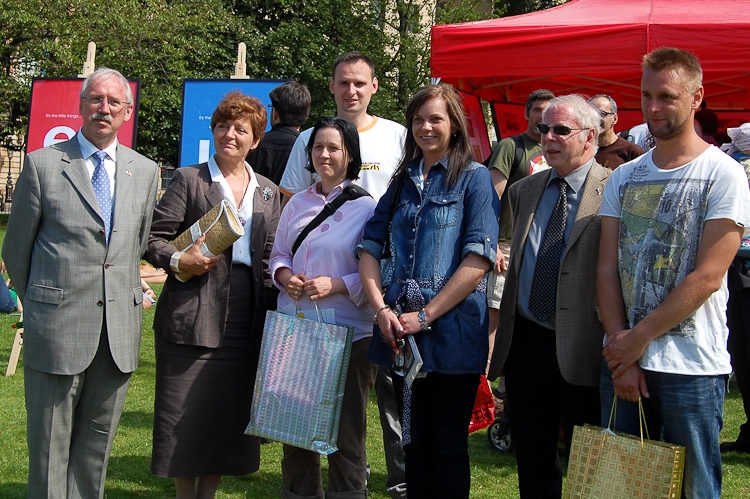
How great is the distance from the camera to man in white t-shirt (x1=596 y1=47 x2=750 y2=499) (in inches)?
109

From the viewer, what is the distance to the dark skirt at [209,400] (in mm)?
3838

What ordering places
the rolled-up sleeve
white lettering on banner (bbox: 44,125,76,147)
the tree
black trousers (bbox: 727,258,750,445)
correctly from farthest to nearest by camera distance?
the tree → white lettering on banner (bbox: 44,125,76,147) → black trousers (bbox: 727,258,750,445) → the rolled-up sleeve

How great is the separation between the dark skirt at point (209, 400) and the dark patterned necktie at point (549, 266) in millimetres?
1434

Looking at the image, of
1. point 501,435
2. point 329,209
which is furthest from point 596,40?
point 329,209

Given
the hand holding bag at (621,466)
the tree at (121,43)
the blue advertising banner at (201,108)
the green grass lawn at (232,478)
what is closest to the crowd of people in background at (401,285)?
the hand holding bag at (621,466)

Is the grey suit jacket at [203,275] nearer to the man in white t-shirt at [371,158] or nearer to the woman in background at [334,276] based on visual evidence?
the woman in background at [334,276]

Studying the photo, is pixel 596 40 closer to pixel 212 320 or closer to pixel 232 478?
pixel 212 320

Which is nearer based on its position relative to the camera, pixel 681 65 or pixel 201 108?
pixel 681 65

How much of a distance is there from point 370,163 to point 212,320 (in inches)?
47.5

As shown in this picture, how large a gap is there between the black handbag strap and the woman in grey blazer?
10.9 inches

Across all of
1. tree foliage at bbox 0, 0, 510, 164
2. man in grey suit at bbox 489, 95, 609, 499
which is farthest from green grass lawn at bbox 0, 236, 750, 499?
tree foliage at bbox 0, 0, 510, 164

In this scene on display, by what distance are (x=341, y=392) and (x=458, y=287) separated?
0.76m

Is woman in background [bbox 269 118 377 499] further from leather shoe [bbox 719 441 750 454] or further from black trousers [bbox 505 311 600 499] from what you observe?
leather shoe [bbox 719 441 750 454]

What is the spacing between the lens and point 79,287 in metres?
3.54
